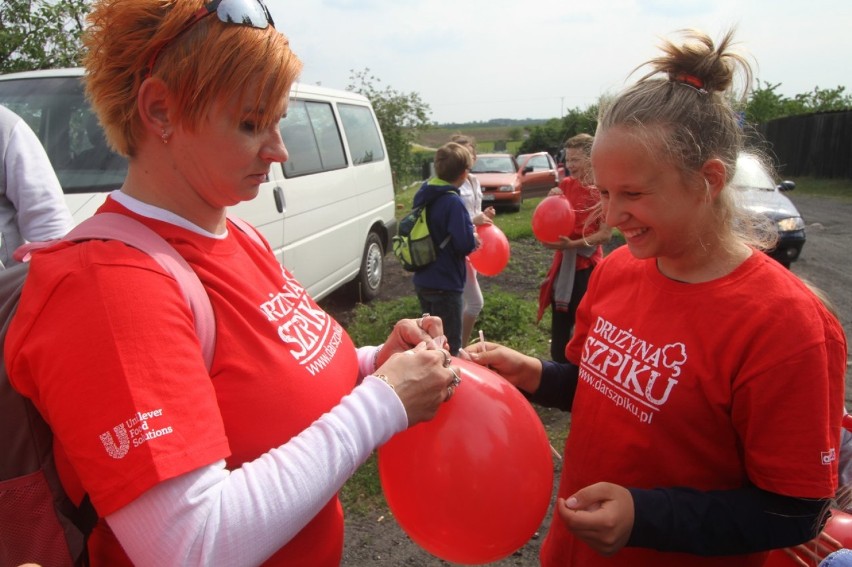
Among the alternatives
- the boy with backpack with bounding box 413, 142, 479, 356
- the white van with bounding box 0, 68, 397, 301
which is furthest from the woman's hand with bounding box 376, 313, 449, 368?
the boy with backpack with bounding box 413, 142, 479, 356

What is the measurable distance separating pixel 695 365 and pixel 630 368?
169mm

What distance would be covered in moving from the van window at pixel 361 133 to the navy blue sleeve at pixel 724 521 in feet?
17.5

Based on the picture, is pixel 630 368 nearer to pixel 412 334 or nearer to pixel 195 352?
pixel 412 334

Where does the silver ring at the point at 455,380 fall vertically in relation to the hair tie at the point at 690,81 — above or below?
below

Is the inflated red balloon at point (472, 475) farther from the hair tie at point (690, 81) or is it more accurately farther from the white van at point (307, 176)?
the white van at point (307, 176)

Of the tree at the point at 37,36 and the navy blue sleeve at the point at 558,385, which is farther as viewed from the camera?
the tree at the point at 37,36

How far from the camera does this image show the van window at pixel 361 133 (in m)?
6.22

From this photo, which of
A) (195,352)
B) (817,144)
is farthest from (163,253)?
(817,144)

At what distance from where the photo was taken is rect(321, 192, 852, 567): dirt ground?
2846mm

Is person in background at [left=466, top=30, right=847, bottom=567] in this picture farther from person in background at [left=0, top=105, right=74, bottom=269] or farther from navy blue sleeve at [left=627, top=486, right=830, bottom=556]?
person in background at [left=0, top=105, right=74, bottom=269]

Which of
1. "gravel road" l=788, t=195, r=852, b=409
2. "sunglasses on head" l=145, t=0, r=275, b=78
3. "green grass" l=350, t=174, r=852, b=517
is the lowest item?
"gravel road" l=788, t=195, r=852, b=409

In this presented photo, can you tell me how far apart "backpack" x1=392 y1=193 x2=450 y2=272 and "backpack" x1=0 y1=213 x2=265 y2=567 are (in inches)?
134

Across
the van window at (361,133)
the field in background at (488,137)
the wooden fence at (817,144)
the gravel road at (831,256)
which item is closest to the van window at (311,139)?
the van window at (361,133)

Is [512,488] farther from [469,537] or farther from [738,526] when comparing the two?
[738,526]
